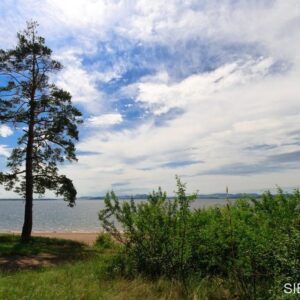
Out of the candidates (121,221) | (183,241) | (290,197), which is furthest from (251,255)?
(121,221)

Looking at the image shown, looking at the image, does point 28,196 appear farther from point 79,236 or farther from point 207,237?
point 207,237

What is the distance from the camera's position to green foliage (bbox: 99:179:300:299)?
645 centimetres

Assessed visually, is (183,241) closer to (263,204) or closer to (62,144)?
(263,204)

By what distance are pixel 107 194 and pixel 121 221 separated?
2.50 ft

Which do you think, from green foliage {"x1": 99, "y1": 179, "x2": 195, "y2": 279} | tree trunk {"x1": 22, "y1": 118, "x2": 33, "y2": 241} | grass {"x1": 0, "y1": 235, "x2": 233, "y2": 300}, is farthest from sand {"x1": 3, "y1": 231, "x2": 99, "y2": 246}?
grass {"x1": 0, "y1": 235, "x2": 233, "y2": 300}

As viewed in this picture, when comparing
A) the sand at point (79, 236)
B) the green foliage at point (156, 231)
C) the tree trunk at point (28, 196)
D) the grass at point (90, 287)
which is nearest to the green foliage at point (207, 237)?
the green foliage at point (156, 231)

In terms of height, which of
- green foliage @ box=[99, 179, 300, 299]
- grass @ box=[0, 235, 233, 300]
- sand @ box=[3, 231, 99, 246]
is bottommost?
sand @ box=[3, 231, 99, 246]

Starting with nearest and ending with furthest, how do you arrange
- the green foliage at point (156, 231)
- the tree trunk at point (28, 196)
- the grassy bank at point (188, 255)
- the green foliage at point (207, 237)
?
the grassy bank at point (188, 255) → the green foliage at point (207, 237) → the green foliage at point (156, 231) → the tree trunk at point (28, 196)

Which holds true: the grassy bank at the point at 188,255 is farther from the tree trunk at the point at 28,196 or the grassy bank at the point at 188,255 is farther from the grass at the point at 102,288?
the tree trunk at the point at 28,196

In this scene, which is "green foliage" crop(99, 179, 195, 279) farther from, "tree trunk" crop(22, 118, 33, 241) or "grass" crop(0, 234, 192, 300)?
"tree trunk" crop(22, 118, 33, 241)

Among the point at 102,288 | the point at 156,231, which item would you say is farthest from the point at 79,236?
the point at 102,288

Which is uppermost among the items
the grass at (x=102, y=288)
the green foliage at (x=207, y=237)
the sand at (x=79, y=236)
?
the green foliage at (x=207, y=237)

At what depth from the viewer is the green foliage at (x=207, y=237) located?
645 centimetres

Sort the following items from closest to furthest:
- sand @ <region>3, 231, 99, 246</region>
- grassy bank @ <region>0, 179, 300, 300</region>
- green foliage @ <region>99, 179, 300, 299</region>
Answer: grassy bank @ <region>0, 179, 300, 300</region>, green foliage @ <region>99, 179, 300, 299</region>, sand @ <region>3, 231, 99, 246</region>
